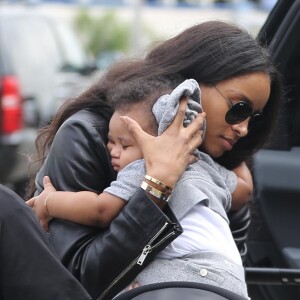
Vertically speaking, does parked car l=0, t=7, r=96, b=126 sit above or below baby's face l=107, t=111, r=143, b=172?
below

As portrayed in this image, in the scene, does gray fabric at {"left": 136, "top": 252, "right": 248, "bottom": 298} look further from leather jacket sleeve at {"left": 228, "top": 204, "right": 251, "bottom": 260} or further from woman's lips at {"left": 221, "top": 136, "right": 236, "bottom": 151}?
leather jacket sleeve at {"left": 228, "top": 204, "right": 251, "bottom": 260}

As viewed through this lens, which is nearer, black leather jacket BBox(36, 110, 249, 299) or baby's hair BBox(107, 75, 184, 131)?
black leather jacket BBox(36, 110, 249, 299)

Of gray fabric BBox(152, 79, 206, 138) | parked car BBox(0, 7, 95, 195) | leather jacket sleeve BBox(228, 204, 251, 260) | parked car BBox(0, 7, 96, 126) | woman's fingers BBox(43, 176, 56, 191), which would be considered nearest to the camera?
gray fabric BBox(152, 79, 206, 138)

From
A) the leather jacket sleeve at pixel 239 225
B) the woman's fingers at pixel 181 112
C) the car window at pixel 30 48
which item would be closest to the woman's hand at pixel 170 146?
the woman's fingers at pixel 181 112

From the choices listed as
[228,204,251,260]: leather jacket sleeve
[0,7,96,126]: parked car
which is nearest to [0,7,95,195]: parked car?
[0,7,96,126]: parked car

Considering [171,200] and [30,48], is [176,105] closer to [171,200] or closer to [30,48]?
[171,200]

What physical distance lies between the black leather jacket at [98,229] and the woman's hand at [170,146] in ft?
0.25

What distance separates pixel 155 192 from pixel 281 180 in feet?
3.50

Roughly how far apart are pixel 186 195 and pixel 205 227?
0.29 feet

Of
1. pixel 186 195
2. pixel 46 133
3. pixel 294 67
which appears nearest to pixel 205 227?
pixel 186 195

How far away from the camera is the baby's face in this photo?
90.4 inches

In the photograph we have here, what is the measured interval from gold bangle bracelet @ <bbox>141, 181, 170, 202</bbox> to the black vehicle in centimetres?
90

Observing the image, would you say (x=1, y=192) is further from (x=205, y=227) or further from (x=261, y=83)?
(x=261, y=83)

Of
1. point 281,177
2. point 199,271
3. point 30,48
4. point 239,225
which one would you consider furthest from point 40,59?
point 199,271
